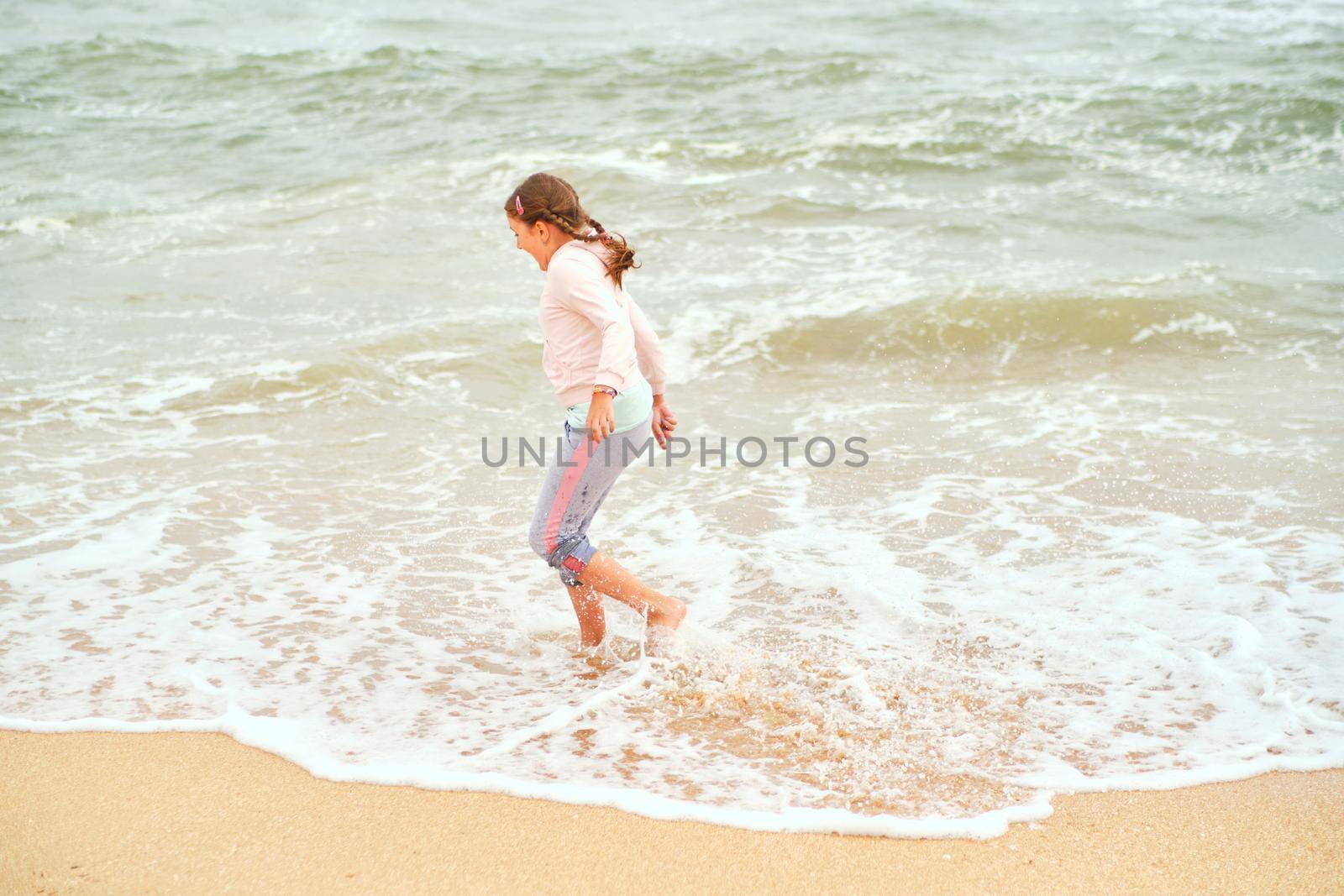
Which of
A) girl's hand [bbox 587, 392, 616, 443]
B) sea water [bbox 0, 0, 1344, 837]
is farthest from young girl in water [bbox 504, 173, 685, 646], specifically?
sea water [bbox 0, 0, 1344, 837]

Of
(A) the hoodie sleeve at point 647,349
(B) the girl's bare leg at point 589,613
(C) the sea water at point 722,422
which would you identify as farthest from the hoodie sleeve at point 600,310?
(C) the sea water at point 722,422

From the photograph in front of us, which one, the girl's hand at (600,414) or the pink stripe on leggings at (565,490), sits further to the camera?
the pink stripe on leggings at (565,490)

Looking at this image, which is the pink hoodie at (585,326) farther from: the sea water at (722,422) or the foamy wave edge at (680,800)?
the foamy wave edge at (680,800)

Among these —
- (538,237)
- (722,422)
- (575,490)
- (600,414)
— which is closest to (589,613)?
(575,490)

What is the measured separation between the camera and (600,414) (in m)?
3.72

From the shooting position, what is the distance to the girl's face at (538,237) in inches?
149

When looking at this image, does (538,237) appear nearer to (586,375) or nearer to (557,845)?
(586,375)

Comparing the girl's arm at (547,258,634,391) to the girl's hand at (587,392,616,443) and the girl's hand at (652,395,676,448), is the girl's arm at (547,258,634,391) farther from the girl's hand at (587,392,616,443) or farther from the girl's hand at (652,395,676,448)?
the girl's hand at (652,395,676,448)

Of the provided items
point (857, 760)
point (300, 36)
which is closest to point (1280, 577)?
point (857, 760)

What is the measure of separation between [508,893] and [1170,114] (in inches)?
600

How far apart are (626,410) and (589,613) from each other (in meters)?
0.86

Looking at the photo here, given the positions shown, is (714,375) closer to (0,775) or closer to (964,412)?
(964,412)

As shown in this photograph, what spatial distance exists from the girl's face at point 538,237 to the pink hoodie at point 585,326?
0.04m

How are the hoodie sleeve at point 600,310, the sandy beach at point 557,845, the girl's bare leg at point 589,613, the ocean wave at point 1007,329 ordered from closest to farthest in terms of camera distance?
the sandy beach at point 557,845 < the hoodie sleeve at point 600,310 < the girl's bare leg at point 589,613 < the ocean wave at point 1007,329
